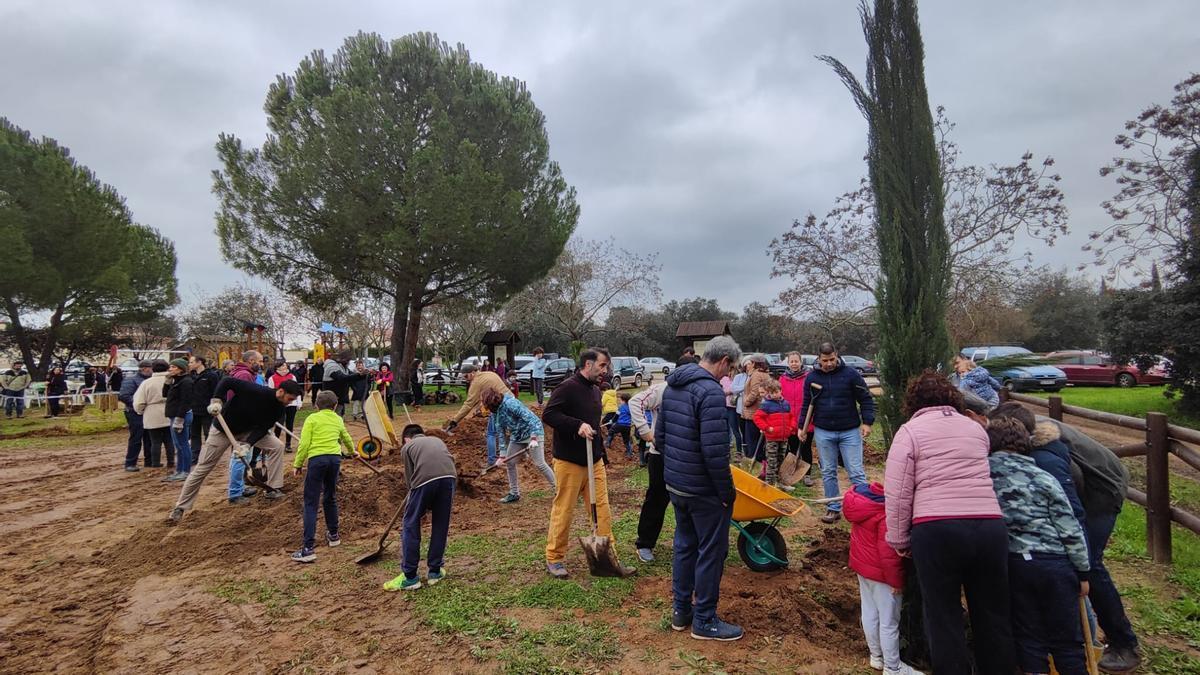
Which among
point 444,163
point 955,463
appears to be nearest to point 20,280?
point 444,163

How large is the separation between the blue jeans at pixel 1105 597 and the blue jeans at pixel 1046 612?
70 centimetres

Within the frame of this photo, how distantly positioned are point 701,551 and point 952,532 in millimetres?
1419

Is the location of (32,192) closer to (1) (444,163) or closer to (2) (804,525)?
(1) (444,163)

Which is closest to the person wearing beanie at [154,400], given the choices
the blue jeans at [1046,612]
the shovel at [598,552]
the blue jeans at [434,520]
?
the blue jeans at [434,520]

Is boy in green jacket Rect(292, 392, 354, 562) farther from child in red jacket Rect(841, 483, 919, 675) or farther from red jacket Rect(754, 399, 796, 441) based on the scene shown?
red jacket Rect(754, 399, 796, 441)

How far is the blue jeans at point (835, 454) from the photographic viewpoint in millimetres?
5559

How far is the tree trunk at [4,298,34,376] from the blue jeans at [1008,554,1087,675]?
104 ft

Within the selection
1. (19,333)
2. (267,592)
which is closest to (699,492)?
(267,592)

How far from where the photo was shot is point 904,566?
121 inches

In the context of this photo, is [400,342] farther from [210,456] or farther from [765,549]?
[765,549]

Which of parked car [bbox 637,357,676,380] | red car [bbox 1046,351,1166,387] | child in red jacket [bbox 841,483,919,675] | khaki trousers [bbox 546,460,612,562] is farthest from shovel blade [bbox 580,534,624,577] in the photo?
parked car [bbox 637,357,676,380]

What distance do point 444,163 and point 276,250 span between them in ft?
21.6

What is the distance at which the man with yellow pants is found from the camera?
182 inches

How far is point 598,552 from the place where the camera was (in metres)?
4.55
